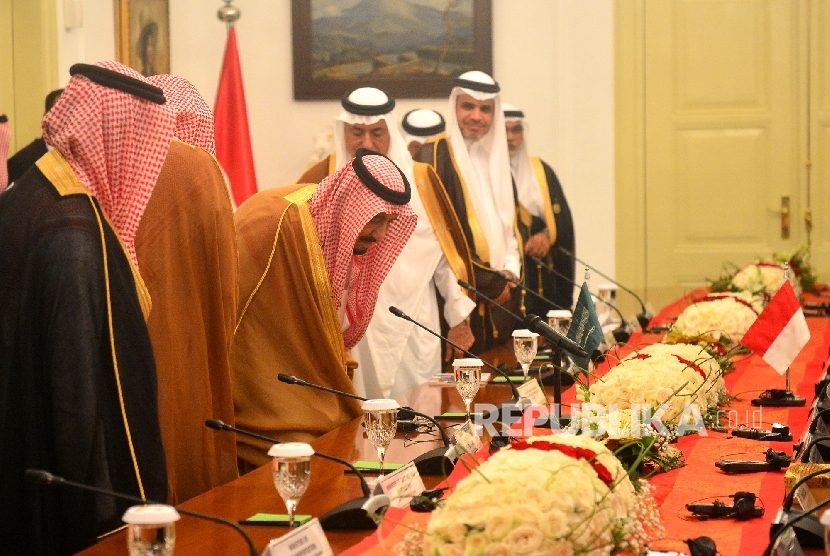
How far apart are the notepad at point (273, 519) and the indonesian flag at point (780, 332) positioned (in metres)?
1.68

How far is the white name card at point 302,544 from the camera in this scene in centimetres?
189

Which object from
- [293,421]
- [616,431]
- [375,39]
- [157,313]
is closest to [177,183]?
[157,313]

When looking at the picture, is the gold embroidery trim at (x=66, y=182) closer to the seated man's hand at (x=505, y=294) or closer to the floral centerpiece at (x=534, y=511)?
the floral centerpiece at (x=534, y=511)

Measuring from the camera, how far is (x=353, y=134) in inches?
277

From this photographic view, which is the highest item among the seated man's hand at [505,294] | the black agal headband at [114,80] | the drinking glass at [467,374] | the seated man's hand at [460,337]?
the black agal headband at [114,80]

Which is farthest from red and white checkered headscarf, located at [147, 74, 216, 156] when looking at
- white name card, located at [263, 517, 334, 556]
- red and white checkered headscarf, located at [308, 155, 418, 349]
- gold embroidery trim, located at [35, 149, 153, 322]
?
white name card, located at [263, 517, 334, 556]

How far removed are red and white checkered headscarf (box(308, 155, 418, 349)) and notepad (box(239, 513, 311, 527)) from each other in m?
1.88

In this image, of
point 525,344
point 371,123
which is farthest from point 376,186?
point 371,123

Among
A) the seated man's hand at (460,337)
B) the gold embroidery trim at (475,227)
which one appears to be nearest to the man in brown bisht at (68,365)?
the seated man's hand at (460,337)

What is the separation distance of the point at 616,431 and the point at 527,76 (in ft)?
24.4

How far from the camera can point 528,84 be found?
960cm

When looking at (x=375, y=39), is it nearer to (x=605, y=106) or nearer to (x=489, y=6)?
(x=489, y=6)

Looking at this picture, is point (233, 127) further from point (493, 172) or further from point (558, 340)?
point (558, 340)

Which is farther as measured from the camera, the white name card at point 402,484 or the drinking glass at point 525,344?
the drinking glass at point 525,344
